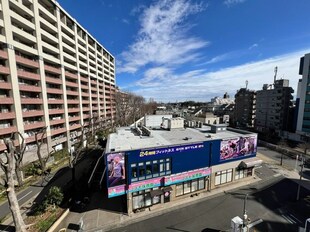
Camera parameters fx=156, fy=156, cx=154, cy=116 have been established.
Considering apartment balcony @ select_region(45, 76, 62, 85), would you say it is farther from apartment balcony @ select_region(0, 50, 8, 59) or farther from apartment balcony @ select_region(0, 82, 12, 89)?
apartment balcony @ select_region(0, 50, 8, 59)

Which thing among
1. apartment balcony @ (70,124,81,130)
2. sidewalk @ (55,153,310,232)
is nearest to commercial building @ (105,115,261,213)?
sidewalk @ (55,153,310,232)

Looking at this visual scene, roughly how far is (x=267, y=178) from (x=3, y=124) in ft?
178

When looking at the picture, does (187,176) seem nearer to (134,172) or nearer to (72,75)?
(134,172)

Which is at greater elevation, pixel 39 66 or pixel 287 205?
pixel 39 66

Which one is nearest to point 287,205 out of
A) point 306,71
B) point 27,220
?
point 27,220

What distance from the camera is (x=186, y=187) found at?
24109 mm

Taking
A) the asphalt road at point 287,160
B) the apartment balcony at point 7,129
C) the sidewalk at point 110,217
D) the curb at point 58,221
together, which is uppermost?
the apartment balcony at point 7,129

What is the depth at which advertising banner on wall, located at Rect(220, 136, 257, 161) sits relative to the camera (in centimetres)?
2560

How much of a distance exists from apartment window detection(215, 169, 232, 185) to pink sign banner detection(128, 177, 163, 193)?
1064cm

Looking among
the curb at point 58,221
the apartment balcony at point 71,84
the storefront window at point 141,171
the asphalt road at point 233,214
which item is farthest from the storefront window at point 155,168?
the apartment balcony at point 71,84

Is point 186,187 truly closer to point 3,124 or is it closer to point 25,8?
point 3,124

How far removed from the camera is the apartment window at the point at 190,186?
77.6ft

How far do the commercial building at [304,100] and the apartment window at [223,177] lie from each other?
45561 millimetres

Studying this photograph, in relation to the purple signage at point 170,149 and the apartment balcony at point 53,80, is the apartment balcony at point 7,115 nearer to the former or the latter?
the apartment balcony at point 53,80
